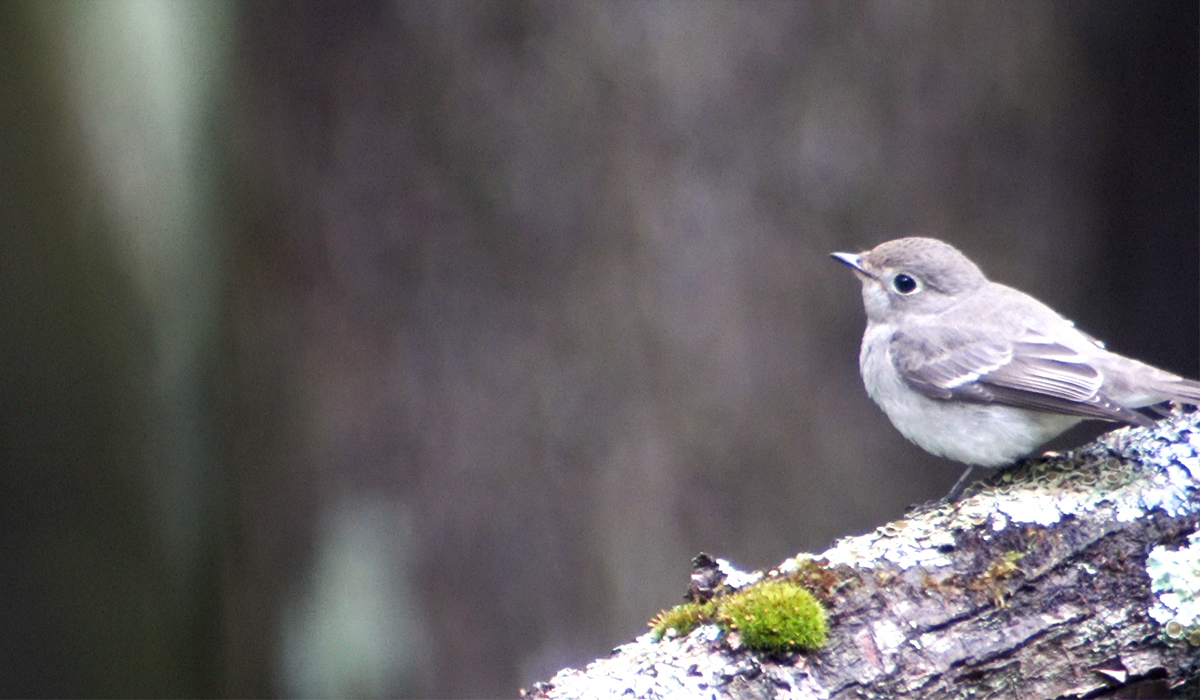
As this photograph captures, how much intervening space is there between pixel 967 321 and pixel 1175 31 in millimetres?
2413

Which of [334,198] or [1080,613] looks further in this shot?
[334,198]

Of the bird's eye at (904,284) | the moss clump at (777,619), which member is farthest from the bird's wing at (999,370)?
the moss clump at (777,619)

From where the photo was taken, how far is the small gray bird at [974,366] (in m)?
3.92

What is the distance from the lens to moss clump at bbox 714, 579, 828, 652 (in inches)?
109

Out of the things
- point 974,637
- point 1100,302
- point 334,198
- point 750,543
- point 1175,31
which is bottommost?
point 974,637

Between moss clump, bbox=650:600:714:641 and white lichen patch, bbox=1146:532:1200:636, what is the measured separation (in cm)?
117

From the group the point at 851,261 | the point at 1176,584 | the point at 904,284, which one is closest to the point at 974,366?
the point at 904,284

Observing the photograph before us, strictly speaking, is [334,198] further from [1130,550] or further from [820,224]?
[1130,550]

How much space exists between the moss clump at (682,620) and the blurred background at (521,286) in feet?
6.16

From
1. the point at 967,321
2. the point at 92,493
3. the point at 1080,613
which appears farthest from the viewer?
the point at 92,493

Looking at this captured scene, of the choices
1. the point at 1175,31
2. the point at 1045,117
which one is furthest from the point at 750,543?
the point at 1175,31

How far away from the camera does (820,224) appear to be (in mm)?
5027

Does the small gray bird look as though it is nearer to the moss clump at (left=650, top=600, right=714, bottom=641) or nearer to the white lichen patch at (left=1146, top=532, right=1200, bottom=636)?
the white lichen patch at (left=1146, top=532, right=1200, bottom=636)

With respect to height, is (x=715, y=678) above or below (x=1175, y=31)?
below
